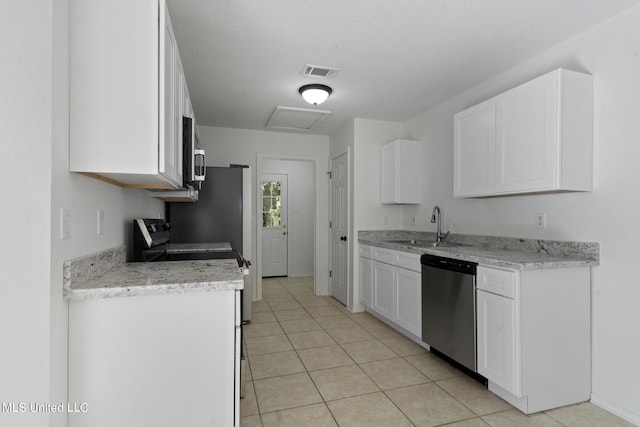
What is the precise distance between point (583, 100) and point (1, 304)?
3.16 metres

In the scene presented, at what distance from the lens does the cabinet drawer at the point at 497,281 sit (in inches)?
83.0

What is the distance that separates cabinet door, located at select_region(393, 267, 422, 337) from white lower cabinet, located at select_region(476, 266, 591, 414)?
79cm

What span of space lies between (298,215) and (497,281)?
4.70 metres

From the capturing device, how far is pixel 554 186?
7.26ft

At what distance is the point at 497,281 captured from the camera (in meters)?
2.21

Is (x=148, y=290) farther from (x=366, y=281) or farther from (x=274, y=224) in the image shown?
(x=274, y=224)

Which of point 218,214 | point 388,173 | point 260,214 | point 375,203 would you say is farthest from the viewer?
point 260,214

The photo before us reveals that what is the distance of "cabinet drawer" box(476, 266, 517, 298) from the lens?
83.0 inches

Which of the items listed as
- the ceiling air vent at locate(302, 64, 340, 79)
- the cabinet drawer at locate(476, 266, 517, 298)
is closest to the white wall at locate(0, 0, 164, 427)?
the ceiling air vent at locate(302, 64, 340, 79)

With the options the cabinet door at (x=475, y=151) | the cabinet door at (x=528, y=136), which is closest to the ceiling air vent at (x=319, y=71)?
the cabinet door at (x=475, y=151)

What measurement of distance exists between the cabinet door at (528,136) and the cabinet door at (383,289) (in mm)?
1438

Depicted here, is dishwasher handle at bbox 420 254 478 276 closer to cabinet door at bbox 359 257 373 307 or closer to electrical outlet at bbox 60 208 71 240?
cabinet door at bbox 359 257 373 307

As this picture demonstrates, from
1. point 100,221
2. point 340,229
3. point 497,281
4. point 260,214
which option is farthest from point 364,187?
point 100,221

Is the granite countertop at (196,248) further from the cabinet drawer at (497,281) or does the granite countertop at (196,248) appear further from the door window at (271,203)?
the door window at (271,203)
